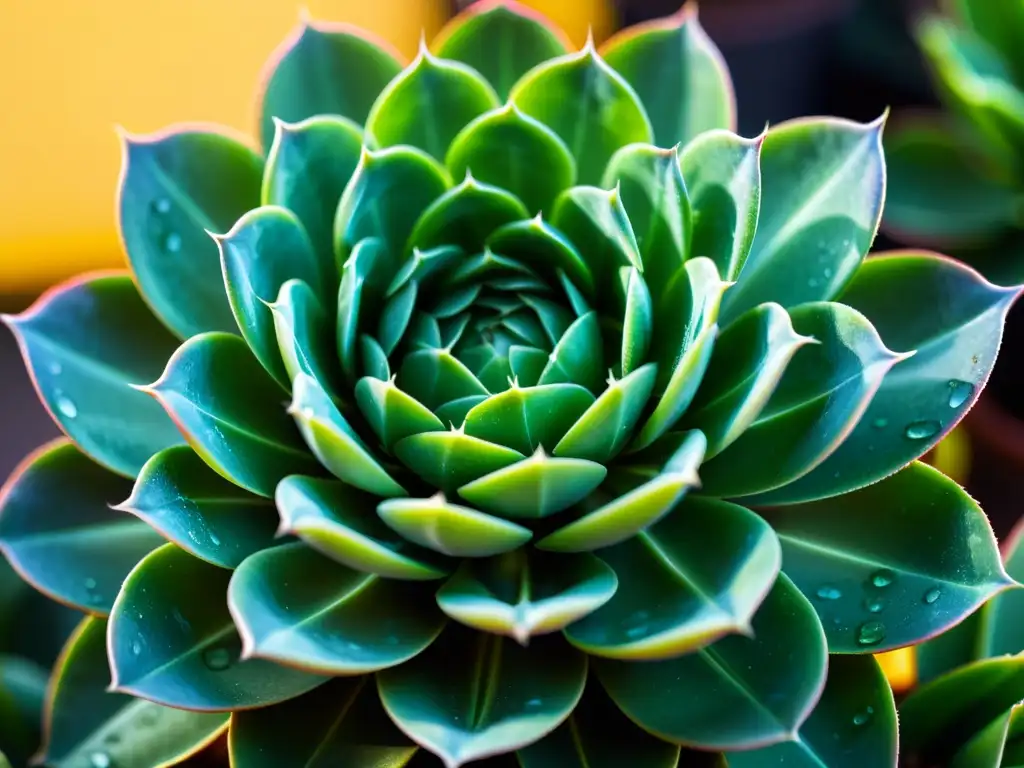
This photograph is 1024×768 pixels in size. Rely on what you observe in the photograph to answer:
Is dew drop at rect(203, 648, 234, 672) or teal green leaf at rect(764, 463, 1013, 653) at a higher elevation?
dew drop at rect(203, 648, 234, 672)

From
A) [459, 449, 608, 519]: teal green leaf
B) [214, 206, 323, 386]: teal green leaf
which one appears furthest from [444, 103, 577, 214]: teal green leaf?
[459, 449, 608, 519]: teal green leaf

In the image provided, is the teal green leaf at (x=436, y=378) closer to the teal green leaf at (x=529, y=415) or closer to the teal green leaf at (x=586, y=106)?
the teal green leaf at (x=529, y=415)

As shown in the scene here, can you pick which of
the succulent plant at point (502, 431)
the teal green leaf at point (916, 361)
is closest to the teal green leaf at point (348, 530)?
the succulent plant at point (502, 431)

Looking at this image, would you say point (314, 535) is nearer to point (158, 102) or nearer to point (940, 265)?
point (940, 265)

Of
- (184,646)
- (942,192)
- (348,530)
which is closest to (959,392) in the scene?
(348,530)

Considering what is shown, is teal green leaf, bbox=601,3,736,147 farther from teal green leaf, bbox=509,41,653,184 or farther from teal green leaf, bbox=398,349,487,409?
teal green leaf, bbox=398,349,487,409

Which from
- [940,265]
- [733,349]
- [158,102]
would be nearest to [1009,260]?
[940,265]

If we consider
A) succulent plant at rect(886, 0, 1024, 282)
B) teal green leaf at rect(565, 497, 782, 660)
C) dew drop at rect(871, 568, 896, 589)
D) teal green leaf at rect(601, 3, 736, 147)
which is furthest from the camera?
succulent plant at rect(886, 0, 1024, 282)
